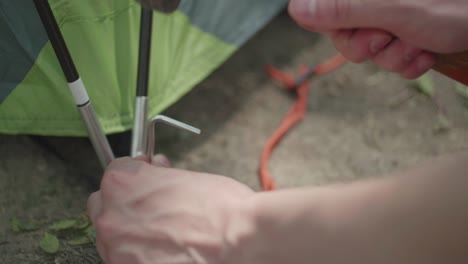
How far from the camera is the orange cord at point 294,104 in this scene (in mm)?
1110

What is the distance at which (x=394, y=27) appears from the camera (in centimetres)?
86

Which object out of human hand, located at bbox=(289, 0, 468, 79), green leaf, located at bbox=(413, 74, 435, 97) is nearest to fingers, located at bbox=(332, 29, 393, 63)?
human hand, located at bbox=(289, 0, 468, 79)

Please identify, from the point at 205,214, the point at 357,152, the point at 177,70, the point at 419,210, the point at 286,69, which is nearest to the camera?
the point at 419,210

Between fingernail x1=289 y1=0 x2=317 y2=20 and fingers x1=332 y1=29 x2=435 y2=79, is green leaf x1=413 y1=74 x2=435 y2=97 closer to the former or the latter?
fingers x1=332 y1=29 x2=435 y2=79

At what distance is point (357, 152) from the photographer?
3.83ft

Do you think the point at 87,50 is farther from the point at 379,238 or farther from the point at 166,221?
the point at 379,238

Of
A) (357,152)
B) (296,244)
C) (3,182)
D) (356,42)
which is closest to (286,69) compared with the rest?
(357,152)

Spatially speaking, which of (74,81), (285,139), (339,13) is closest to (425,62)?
(339,13)

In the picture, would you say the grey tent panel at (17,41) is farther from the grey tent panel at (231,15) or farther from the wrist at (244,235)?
the wrist at (244,235)

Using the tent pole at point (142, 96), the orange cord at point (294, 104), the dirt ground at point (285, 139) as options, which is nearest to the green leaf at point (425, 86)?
the dirt ground at point (285, 139)

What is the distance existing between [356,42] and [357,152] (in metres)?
0.32

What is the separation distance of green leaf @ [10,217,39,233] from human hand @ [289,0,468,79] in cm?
45

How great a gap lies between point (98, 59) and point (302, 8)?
292 millimetres

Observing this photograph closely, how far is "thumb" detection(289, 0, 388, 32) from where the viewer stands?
0.83 metres
